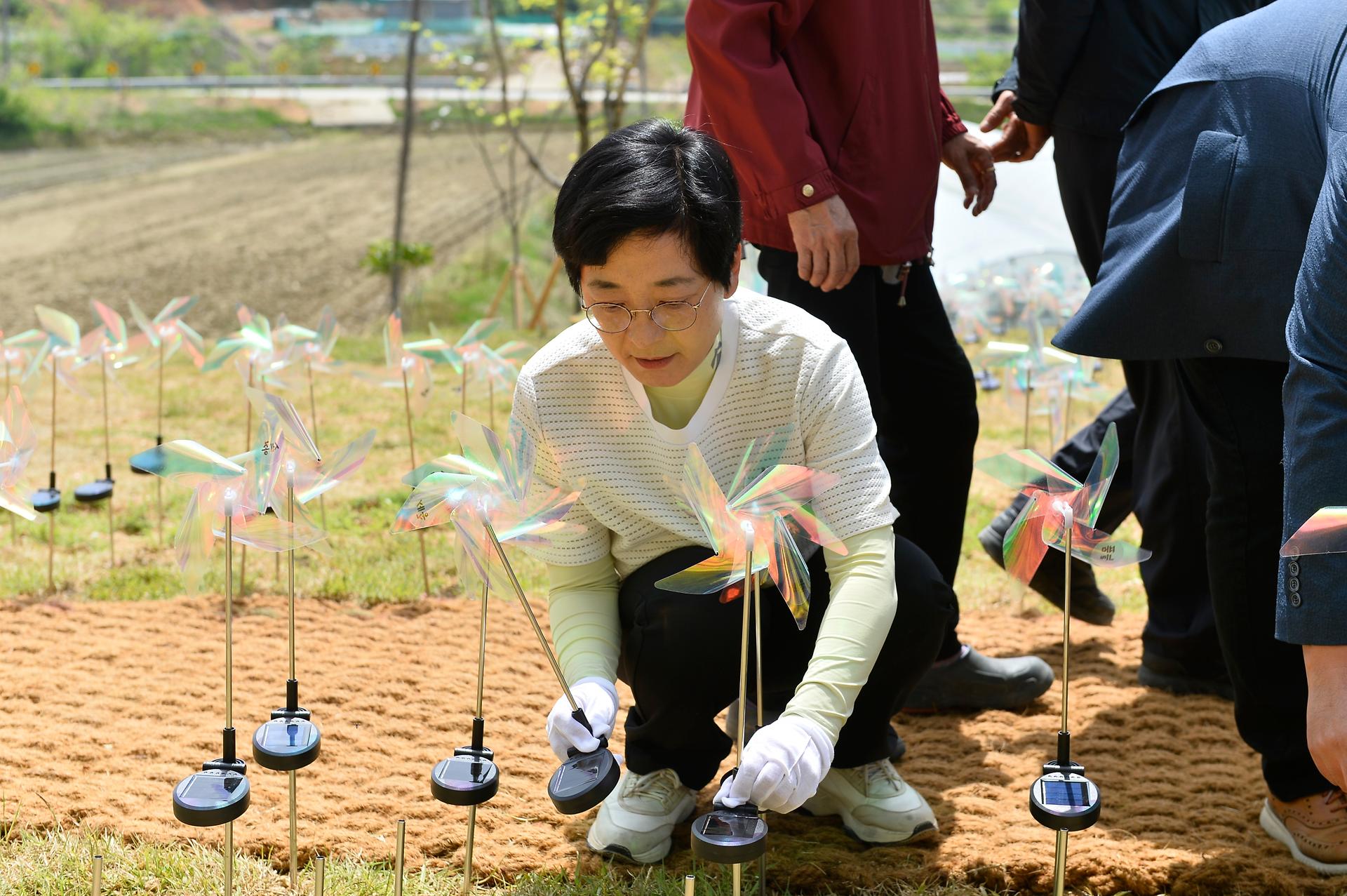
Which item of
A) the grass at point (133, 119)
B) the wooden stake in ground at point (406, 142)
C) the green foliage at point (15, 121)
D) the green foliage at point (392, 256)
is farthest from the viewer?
the grass at point (133, 119)

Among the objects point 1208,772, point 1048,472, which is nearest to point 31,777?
point 1048,472

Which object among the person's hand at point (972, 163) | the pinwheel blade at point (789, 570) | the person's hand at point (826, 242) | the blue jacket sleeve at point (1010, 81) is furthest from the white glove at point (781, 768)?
the blue jacket sleeve at point (1010, 81)

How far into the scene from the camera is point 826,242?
219 cm

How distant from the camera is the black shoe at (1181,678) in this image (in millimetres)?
2664

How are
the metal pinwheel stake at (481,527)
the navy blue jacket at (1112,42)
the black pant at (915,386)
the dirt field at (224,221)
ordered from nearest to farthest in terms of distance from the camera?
the metal pinwheel stake at (481,527), the black pant at (915,386), the navy blue jacket at (1112,42), the dirt field at (224,221)

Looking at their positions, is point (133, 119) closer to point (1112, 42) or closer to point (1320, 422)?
point (1112, 42)

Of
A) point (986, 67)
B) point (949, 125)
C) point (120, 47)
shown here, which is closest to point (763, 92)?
point (949, 125)

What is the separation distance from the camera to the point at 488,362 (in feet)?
10.6

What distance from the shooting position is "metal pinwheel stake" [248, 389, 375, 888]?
64.4 inches

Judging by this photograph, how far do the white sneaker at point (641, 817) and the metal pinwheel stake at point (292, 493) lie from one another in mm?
464

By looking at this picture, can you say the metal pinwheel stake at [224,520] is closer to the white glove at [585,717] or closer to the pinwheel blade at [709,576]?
the white glove at [585,717]

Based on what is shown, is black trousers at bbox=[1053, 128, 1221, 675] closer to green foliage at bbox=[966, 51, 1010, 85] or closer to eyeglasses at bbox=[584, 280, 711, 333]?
eyeglasses at bbox=[584, 280, 711, 333]

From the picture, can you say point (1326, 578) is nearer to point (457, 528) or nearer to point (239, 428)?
point (457, 528)

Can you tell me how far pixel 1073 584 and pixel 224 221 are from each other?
15.2 metres
